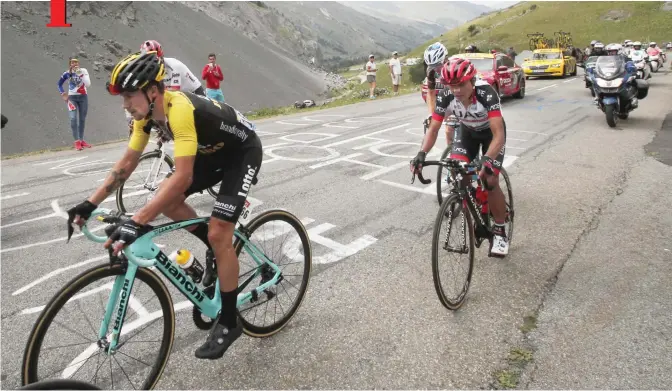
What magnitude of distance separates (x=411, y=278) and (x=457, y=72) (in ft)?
6.48

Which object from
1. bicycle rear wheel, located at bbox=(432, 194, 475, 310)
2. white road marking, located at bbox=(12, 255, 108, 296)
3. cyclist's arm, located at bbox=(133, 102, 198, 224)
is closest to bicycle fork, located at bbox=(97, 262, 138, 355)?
cyclist's arm, located at bbox=(133, 102, 198, 224)

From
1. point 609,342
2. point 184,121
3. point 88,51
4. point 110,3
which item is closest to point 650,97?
point 609,342

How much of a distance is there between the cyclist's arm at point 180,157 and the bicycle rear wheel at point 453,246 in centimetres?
193

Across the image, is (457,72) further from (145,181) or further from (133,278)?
(145,181)

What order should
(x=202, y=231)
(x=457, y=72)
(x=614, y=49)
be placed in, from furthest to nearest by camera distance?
(x=614, y=49) → (x=457, y=72) → (x=202, y=231)

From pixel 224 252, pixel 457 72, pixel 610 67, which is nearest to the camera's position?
pixel 224 252

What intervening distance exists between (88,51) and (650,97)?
31.4 m

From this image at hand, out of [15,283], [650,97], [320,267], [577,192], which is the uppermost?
[650,97]

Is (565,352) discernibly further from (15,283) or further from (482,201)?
(15,283)

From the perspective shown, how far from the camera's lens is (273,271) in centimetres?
363

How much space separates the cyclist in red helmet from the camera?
4.09 meters

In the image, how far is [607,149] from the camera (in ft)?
30.4

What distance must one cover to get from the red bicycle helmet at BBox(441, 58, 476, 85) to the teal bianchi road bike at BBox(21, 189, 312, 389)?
195 centimetres

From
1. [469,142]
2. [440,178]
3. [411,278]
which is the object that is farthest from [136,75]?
[440,178]
